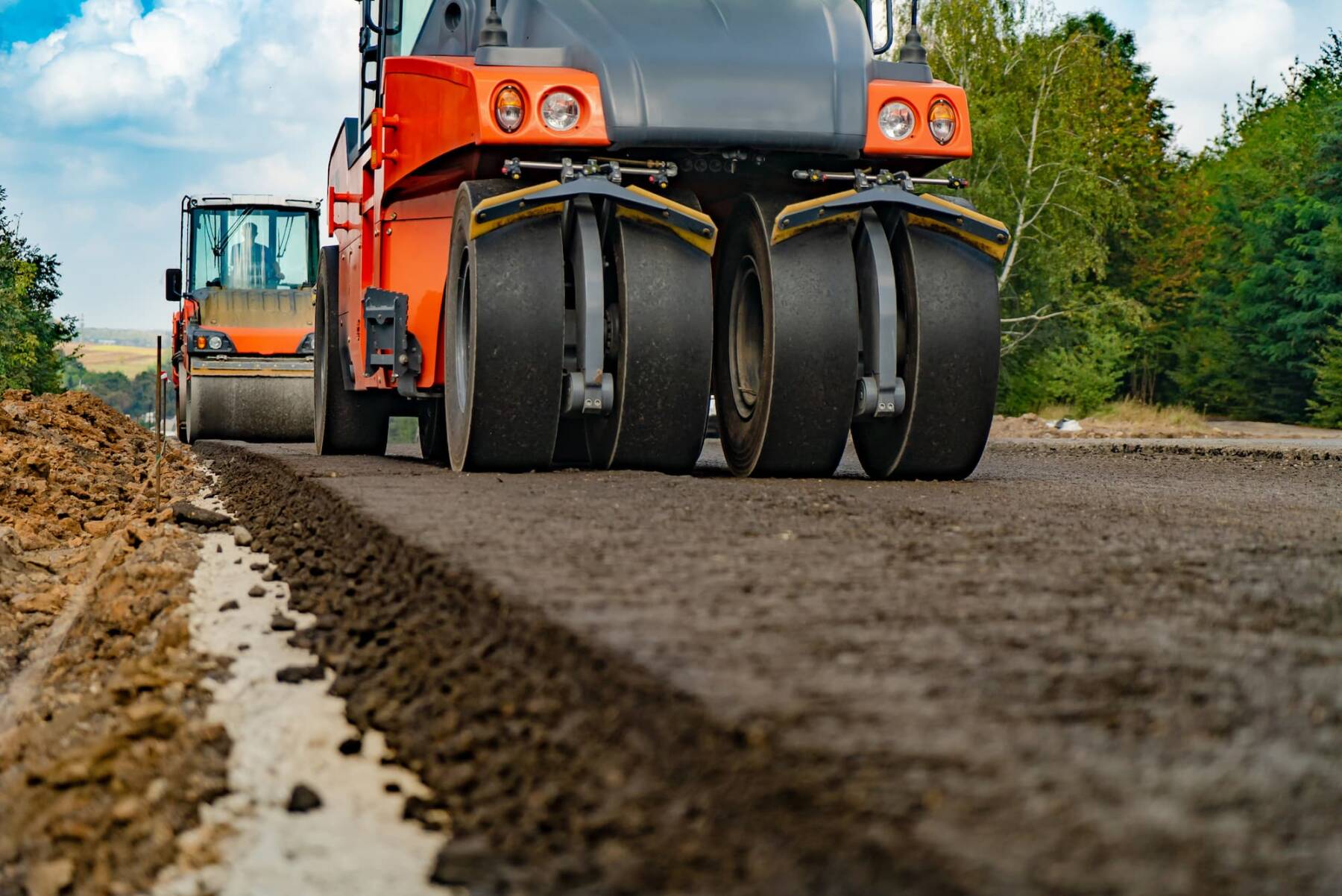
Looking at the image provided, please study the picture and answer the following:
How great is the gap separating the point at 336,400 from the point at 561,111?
4356 millimetres

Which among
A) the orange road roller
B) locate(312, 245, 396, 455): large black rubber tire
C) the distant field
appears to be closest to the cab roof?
the orange road roller

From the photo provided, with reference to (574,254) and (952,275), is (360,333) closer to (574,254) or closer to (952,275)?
(574,254)

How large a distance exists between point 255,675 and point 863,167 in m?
4.47

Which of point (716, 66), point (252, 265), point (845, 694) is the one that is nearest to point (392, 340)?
point (716, 66)

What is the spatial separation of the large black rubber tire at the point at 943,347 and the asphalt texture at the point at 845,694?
6.65 ft

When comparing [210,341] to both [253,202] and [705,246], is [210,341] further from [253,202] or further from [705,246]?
[705,246]

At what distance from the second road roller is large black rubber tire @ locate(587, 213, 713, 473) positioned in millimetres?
10

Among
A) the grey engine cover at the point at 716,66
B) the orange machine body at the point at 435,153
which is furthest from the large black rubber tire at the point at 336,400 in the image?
the grey engine cover at the point at 716,66

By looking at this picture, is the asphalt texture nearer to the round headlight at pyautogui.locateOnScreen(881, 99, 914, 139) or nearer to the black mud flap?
the round headlight at pyautogui.locateOnScreen(881, 99, 914, 139)

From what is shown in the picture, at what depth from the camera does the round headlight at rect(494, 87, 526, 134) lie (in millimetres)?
6578

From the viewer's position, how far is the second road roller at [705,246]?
A: 654 centimetres

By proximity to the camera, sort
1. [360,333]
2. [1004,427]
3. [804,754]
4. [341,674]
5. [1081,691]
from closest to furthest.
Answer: [804,754] → [1081,691] → [341,674] → [360,333] → [1004,427]

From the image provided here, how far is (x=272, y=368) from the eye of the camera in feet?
59.1

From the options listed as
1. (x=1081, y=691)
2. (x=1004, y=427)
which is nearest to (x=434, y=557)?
(x=1081, y=691)
